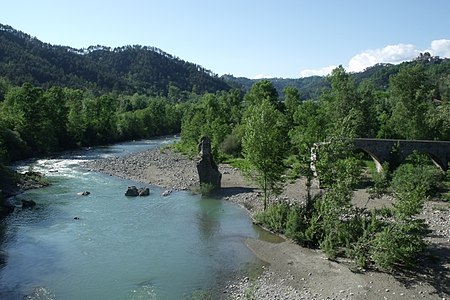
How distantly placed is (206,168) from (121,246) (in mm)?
16819

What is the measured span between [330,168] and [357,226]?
13.3 feet

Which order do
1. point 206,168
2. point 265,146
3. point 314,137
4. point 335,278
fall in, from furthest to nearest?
point 206,168 < point 265,146 < point 314,137 < point 335,278

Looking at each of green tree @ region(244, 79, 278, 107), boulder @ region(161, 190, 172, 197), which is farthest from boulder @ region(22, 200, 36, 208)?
green tree @ region(244, 79, 278, 107)

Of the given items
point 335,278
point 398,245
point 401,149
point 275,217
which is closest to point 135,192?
point 275,217

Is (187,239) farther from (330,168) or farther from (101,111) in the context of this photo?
(101,111)

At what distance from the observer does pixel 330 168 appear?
27.9 m

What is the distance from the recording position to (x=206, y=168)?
44.3 metres

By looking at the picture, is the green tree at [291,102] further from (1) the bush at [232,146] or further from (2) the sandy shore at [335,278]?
(2) the sandy shore at [335,278]

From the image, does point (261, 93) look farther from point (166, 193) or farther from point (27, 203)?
point (27, 203)

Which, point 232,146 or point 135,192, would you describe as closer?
point 135,192

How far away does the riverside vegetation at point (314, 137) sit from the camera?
2570cm

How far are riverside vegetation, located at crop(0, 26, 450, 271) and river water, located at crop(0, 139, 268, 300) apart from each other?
5.09m

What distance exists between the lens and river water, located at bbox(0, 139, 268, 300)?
75.1 feet

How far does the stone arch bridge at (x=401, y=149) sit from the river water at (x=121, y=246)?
58.4 ft
